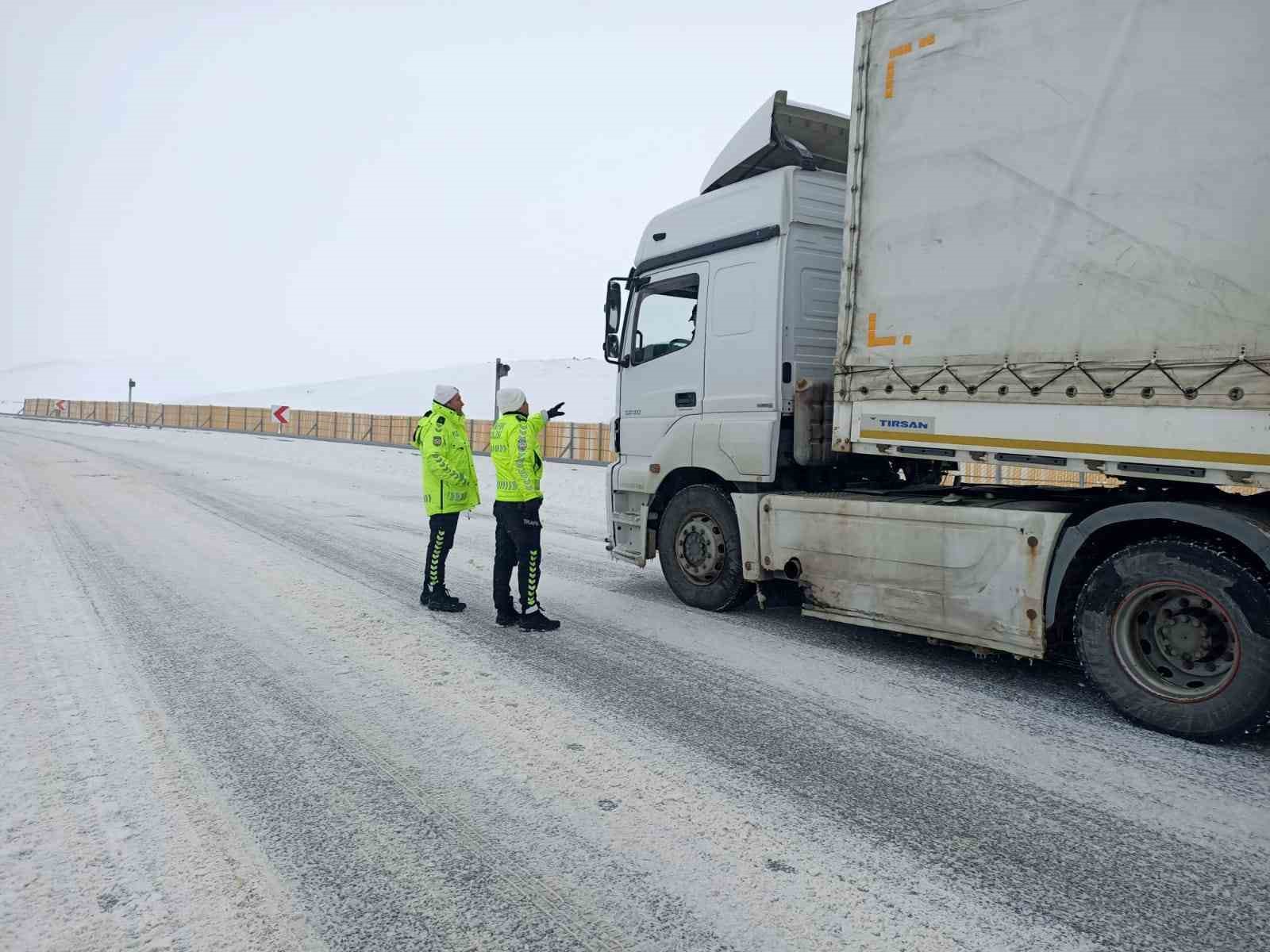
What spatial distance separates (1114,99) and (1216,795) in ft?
10.6

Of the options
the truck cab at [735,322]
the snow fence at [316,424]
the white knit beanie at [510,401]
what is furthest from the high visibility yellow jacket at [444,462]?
the snow fence at [316,424]

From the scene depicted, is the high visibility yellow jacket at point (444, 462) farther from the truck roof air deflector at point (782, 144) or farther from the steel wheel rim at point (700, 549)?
the truck roof air deflector at point (782, 144)

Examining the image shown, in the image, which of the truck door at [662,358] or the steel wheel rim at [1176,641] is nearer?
the steel wheel rim at [1176,641]

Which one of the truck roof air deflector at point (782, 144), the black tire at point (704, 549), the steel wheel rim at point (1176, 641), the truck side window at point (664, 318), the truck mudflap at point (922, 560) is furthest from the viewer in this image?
the truck side window at point (664, 318)

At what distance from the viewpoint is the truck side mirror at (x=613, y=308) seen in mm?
7395

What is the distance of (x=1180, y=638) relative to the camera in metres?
4.09

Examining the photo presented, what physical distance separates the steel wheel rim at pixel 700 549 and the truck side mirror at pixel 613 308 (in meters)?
1.89

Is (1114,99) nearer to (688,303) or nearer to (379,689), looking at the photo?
(688,303)

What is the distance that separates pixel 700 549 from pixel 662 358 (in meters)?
1.66

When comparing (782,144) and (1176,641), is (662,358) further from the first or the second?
(1176,641)

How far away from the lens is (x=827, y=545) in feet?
18.5

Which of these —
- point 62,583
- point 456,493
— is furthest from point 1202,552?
point 62,583

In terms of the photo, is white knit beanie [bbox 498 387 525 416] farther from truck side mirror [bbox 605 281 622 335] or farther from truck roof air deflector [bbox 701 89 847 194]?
truck roof air deflector [bbox 701 89 847 194]

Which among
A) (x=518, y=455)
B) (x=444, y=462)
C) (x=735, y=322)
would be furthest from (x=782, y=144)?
(x=444, y=462)
